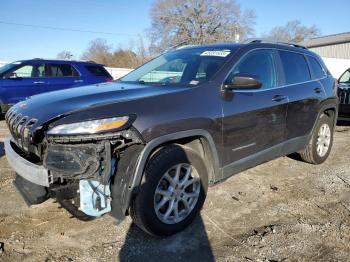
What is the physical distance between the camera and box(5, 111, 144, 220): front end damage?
262 cm

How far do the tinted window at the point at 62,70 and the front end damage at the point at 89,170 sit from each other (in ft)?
24.1

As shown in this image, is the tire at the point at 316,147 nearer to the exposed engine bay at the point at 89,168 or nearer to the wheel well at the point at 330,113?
the wheel well at the point at 330,113

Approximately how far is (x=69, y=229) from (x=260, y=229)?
1.83 meters

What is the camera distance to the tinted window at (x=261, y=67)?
3756mm

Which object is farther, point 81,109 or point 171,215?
point 171,215

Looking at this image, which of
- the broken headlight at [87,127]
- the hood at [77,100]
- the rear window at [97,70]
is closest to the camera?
the broken headlight at [87,127]

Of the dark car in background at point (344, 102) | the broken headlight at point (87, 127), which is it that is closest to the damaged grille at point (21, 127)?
the broken headlight at point (87, 127)

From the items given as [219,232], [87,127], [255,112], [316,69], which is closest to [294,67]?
[316,69]

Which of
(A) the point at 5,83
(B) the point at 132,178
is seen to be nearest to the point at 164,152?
(B) the point at 132,178

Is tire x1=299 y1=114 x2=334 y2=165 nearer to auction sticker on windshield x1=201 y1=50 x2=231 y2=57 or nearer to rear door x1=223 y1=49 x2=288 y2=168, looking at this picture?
rear door x1=223 y1=49 x2=288 y2=168

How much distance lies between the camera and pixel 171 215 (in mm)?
3141

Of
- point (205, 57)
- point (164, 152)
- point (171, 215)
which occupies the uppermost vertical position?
point (205, 57)

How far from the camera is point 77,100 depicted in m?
2.96

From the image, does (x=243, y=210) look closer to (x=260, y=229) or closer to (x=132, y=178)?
(x=260, y=229)
